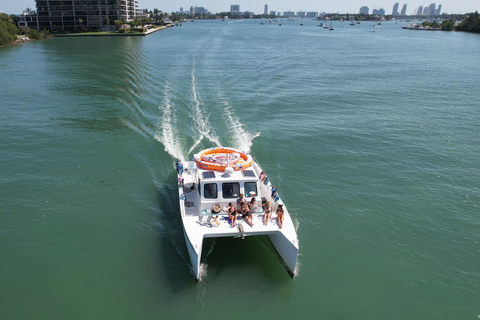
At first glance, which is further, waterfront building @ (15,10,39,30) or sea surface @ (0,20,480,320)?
waterfront building @ (15,10,39,30)

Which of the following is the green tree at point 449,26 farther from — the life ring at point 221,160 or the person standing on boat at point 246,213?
the person standing on boat at point 246,213

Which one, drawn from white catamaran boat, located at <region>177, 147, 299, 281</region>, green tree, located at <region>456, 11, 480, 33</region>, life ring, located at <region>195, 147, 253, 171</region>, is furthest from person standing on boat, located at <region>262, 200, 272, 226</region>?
green tree, located at <region>456, 11, 480, 33</region>

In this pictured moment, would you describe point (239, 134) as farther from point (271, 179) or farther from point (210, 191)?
point (210, 191)

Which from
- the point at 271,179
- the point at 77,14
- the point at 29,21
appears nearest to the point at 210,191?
the point at 271,179

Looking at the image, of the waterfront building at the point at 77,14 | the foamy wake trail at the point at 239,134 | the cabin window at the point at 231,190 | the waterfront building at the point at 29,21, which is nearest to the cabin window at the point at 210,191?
the cabin window at the point at 231,190

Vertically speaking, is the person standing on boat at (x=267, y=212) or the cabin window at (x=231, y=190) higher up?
the cabin window at (x=231, y=190)

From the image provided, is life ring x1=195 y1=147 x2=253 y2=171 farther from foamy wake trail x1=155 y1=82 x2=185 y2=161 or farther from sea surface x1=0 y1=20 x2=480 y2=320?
foamy wake trail x1=155 y1=82 x2=185 y2=161

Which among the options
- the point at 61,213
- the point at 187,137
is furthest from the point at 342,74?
the point at 61,213
